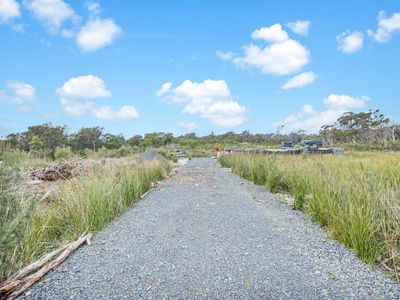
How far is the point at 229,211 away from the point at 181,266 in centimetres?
263

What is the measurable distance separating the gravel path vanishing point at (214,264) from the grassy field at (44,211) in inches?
12.7

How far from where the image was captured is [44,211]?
4.30 metres

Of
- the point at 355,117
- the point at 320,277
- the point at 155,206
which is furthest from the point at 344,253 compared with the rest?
the point at 355,117

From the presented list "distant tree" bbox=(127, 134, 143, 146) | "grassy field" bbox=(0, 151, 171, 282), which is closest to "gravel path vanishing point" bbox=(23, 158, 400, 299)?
"grassy field" bbox=(0, 151, 171, 282)

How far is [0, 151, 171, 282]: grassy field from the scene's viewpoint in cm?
274

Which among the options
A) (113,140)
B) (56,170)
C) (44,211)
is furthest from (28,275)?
(113,140)

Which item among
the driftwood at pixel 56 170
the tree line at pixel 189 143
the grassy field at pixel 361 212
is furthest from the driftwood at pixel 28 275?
the tree line at pixel 189 143

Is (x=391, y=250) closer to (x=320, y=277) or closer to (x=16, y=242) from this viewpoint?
(x=320, y=277)

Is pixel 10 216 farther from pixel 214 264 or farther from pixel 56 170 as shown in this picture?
pixel 56 170

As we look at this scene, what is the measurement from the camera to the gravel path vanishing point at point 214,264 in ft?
8.39

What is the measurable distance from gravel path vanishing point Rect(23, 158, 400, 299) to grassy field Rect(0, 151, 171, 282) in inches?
12.7

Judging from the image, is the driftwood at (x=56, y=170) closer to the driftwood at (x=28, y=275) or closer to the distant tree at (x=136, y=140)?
the driftwood at (x=28, y=275)

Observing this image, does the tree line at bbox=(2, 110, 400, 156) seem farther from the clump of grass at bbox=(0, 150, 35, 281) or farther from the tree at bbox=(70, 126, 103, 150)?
the clump of grass at bbox=(0, 150, 35, 281)

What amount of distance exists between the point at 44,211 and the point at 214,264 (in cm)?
265
